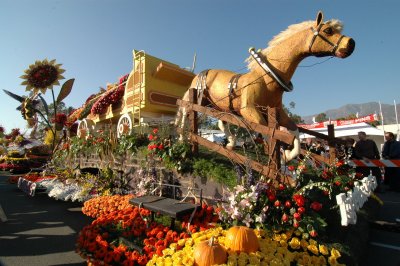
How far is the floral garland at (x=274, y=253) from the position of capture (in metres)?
2.61

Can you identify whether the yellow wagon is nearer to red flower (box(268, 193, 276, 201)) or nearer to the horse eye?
the horse eye

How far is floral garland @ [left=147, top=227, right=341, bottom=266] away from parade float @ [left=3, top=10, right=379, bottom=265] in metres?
0.01

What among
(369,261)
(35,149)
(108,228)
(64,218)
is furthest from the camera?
(35,149)

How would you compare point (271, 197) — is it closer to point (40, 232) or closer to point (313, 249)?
point (313, 249)

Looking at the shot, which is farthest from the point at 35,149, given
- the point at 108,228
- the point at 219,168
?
the point at 219,168

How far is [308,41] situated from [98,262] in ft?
15.9

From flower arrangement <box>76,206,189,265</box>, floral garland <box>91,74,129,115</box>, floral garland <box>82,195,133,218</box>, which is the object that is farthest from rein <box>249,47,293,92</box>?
floral garland <box>91,74,129,115</box>

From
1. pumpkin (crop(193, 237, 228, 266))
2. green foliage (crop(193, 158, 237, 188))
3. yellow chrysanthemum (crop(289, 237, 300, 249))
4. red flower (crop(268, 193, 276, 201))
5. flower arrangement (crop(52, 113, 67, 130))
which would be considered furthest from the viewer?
flower arrangement (crop(52, 113, 67, 130))

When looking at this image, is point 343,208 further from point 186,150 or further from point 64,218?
point 64,218

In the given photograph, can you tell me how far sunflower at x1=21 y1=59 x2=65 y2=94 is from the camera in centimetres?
975

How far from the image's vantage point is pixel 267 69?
15.5ft

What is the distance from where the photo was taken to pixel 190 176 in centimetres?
461

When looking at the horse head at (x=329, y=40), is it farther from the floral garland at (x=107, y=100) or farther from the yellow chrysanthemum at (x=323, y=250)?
the floral garland at (x=107, y=100)

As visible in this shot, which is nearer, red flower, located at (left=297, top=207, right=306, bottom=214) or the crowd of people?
red flower, located at (left=297, top=207, right=306, bottom=214)
